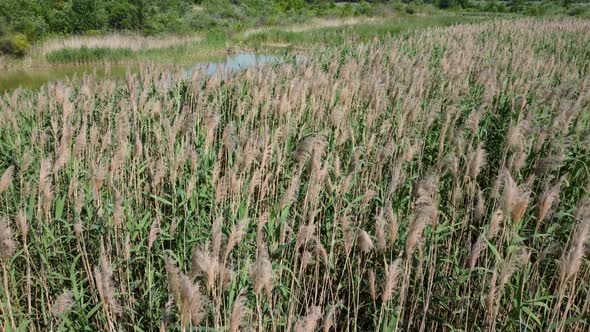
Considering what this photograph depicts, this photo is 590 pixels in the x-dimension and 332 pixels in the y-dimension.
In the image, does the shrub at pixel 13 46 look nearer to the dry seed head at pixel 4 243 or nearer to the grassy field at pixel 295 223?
the grassy field at pixel 295 223

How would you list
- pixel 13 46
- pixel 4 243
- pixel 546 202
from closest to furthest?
Result: pixel 4 243 → pixel 546 202 → pixel 13 46

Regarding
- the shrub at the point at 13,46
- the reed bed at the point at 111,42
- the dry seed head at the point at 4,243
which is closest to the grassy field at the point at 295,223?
the dry seed head at the point at 4,243

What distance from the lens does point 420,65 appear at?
760cm

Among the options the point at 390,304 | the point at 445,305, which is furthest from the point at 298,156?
the point at 445,305

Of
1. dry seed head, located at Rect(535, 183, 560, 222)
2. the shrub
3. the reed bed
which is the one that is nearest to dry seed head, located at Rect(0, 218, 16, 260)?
dry seed head, located at Rect(535, 183, 560, 222)

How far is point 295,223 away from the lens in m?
3.52

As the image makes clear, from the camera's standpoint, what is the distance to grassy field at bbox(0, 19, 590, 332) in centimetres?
211

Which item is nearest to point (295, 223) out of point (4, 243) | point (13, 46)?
point (4, 243)

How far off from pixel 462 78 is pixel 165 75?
4.35 meters

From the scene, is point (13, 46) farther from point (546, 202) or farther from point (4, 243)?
point (546, 202)

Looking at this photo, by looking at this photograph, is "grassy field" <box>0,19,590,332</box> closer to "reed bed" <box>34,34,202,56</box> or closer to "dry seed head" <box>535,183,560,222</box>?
"dry seed head" <box>535,183,560,222</box>

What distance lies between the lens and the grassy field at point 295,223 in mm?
2111

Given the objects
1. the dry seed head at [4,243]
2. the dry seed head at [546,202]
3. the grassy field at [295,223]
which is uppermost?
the dry seed head at [546,202]

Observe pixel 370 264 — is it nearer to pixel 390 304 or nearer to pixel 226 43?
pixel 390 304
